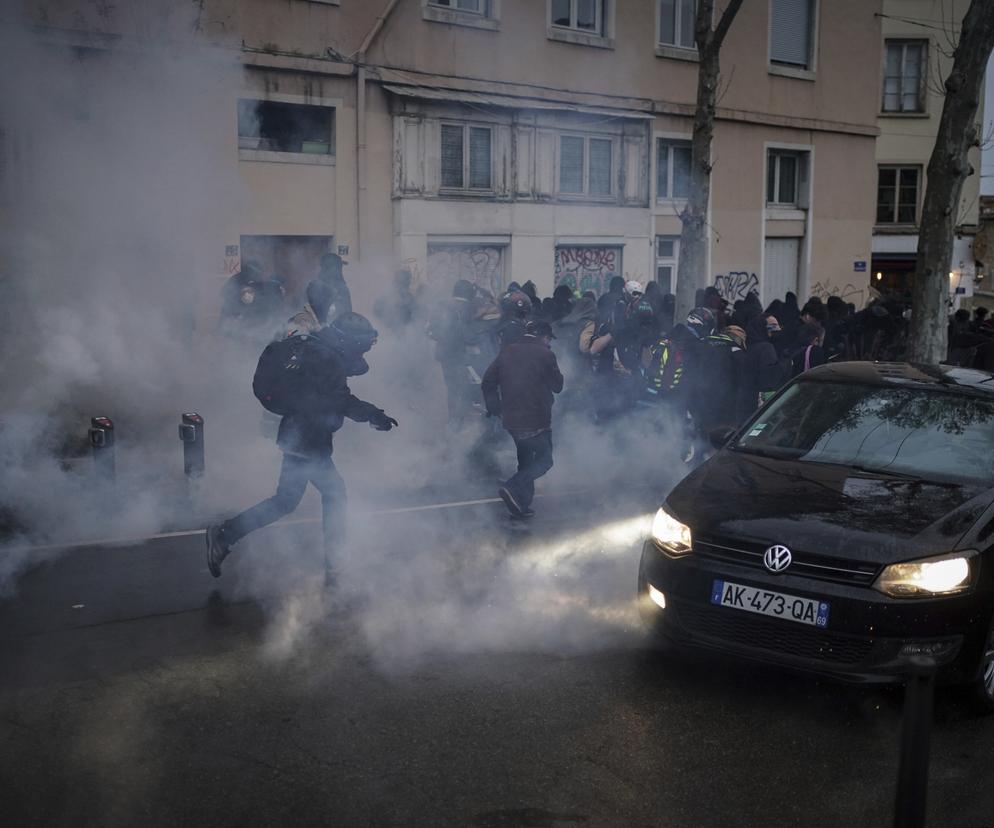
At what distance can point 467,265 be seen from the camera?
54.7ft

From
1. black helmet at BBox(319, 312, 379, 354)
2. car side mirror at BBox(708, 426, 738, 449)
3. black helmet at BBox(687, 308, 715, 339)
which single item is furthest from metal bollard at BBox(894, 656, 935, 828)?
black helmet at BBox(687, 308, 715, 339)

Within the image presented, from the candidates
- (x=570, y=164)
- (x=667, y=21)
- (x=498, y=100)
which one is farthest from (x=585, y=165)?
(x=667, y=21)

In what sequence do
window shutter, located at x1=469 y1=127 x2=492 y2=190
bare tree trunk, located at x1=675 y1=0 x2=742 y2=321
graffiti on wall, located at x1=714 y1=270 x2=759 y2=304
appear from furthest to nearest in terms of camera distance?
1. graffiti on wall, located at x1=714 y1=270 x2=759 y2=304
2. window shutter, located at x1=469 y1=127 x2=492 y2=190
3. bare tree trunk, located at x1=675 y1=0 x2=742 y2=321

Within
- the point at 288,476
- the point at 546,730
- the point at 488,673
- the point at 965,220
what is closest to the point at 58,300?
the point at 288,476

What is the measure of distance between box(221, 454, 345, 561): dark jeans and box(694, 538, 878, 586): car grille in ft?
7.64

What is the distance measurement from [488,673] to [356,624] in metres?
0.88

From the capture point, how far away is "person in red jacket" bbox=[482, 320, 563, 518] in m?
7.59

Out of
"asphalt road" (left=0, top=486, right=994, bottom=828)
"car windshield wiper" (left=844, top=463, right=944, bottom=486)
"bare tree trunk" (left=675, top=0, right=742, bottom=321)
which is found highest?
"bare tree trunk" (left=675, top=0, right=742, bottom=321)

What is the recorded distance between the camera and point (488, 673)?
4824 mm

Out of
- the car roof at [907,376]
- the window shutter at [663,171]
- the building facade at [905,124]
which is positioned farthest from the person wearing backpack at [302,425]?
the building facade at [905,124]

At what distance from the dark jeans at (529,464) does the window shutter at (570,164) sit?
10763 mm

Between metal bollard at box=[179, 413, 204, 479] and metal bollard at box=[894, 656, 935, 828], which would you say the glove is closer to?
metal bollard at box=[179, 413, 204, 479]

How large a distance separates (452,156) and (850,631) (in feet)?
43.2

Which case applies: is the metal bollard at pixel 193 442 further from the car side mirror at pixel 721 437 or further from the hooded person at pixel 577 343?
the hooded person at pixel 577 343
